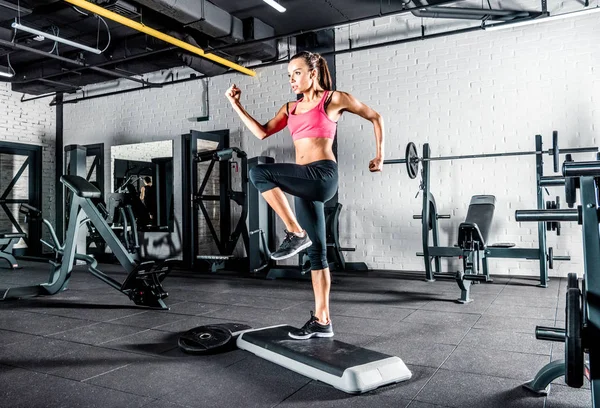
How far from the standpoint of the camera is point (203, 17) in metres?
5.70

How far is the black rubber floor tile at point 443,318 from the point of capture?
3.36m

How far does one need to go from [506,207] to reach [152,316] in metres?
4.34

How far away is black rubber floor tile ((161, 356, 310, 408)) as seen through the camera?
1932 mm

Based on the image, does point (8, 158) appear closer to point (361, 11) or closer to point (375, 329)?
point (361, 11)

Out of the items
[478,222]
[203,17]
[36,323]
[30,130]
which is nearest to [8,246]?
[30,130]

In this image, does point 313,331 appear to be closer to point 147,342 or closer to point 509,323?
point 147,342

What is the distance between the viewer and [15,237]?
7059 mm

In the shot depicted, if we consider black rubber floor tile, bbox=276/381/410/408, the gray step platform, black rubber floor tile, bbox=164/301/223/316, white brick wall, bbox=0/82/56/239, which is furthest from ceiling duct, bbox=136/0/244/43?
white brick wall, bbox=0/82/56/239

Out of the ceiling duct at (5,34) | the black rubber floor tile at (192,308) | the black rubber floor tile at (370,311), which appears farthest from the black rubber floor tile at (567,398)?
the ceiling duct at (5,34)

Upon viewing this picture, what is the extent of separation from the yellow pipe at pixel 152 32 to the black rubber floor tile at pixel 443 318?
4.43 metres

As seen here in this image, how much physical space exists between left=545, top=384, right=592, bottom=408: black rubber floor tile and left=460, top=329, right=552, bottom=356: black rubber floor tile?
591mm

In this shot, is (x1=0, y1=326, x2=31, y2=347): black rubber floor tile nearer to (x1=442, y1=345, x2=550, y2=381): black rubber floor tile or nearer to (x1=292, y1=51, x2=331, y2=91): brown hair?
(x1=292, y1=51, x2=331, y2=91): brown hair

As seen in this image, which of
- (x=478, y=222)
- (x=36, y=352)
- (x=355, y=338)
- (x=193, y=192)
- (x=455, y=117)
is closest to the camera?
(x=36, y=352)

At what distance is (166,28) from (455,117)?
13.2 ft
